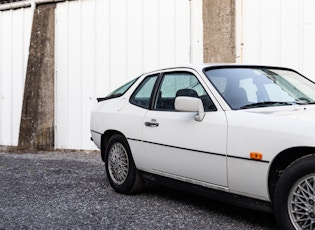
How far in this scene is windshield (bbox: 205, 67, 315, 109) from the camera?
4.21 metres

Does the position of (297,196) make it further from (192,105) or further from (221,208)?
(221,208)

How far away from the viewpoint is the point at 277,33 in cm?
813

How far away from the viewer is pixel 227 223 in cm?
420

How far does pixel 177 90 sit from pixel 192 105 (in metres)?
0.67

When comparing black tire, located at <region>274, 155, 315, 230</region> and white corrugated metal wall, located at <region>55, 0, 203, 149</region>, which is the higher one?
white corrugated metal wall, located at <region>55, 0, 203, 149</region>

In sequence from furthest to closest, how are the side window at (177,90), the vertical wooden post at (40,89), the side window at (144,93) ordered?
1. the vertical wooden post at (40,89)
2. the side window at (144,93)
3. the side window at (177,90)

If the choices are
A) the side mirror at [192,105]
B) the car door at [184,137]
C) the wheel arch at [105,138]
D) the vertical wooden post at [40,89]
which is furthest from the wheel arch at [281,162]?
the vertical wooden post at [40,89]

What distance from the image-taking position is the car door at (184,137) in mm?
4062

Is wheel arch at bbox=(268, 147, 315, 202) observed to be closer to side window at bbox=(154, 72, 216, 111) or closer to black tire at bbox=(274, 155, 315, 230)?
black tire at bbox=(274, 155, 315, 230)

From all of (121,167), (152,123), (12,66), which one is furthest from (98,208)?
(12,66)

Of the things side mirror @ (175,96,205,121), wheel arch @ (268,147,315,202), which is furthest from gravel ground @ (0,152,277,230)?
side mirror @ (175,96,205,121)

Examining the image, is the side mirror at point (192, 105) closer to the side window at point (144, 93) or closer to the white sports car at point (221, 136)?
the white sports car at point (221, 136)

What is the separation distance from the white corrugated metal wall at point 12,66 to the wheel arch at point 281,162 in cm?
867

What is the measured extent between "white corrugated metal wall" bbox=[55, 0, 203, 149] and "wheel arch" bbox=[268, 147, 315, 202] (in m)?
5.50
